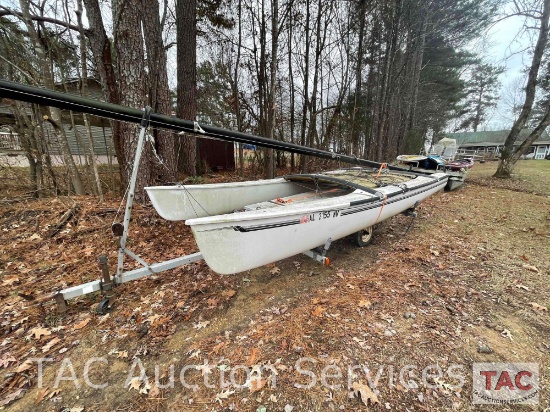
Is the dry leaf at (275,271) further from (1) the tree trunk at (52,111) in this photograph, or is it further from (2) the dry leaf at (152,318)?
(1) the tree trunk at (52,111)

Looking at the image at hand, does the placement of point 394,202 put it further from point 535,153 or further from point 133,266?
point 535,153

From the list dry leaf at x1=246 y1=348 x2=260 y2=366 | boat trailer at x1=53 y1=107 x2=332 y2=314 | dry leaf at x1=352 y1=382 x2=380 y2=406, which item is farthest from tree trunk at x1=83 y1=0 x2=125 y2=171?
dry leaf at x1=352 y1=382 x2=380 y2=406

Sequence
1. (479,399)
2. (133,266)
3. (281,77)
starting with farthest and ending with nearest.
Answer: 1. (281,77)
2. (133,266)
3. (479,399)

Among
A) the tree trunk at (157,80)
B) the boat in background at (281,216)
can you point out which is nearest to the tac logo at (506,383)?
the boat in background at (281,216)

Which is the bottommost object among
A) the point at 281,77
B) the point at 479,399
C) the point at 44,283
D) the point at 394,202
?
the point at 479,399

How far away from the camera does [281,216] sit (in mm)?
2031

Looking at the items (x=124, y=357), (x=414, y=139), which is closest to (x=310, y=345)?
(x=124, y=357)

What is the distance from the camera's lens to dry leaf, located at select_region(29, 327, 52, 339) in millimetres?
1898

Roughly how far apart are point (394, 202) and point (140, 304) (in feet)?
11.1

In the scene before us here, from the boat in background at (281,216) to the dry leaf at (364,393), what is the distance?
108 cm

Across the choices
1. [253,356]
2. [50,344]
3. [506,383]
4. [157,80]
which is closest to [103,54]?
[157,80]

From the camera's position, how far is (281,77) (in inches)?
396

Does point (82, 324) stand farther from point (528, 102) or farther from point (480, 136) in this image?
point (480, 136)

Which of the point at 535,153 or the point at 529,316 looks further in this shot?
the point at 535,153
